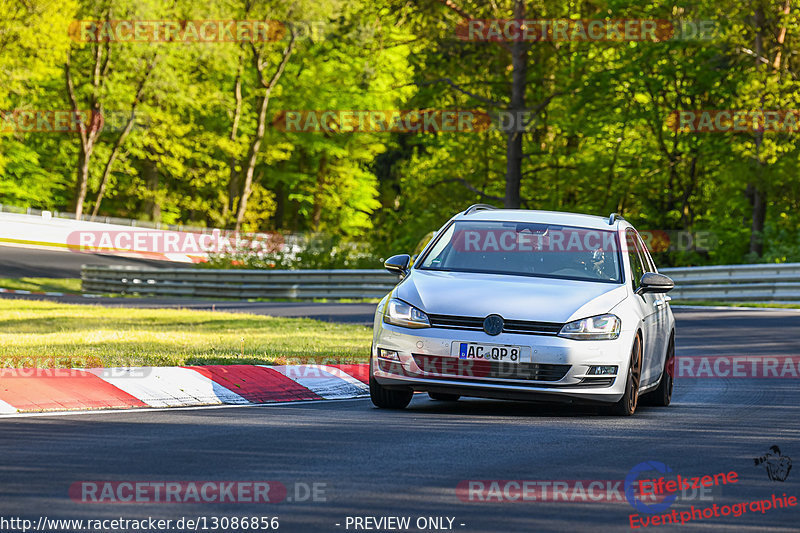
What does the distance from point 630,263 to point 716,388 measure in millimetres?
2813

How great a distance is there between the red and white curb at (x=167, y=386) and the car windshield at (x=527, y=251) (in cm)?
174

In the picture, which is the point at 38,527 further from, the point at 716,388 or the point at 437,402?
the point at 716,388

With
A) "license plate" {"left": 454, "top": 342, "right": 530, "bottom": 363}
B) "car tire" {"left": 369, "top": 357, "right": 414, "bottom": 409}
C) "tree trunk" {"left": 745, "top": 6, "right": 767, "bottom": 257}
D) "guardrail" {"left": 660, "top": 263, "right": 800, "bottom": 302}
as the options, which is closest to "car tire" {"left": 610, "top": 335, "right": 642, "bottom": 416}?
"license plate" {"left": 454, "top": 342, "right": 530, "bottom": 363}

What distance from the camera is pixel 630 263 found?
11094mm

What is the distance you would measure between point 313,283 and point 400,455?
26.0 meters

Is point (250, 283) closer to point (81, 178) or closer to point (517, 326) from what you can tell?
point (517, 326)

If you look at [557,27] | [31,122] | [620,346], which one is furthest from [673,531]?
[31,122]

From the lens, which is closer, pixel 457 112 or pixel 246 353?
pixel 246 353

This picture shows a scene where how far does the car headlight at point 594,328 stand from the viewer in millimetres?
9641

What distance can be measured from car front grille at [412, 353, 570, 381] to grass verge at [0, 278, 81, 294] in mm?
29484

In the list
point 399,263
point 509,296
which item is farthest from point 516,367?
point 399,263

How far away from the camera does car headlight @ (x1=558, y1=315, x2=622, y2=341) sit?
9.64m

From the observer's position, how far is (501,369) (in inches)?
376

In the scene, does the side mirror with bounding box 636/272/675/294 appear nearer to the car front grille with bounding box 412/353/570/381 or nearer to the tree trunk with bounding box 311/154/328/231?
the car front grille with bounding box 412/353/570/381
